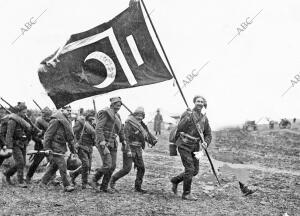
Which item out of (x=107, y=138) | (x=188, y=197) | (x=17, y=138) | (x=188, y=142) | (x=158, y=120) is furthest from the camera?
(x=158, y=120)

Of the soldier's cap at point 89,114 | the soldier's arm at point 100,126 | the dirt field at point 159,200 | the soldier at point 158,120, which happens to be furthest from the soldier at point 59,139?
the soldier at point 158,120

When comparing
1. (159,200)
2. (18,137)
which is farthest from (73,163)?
(159,200)

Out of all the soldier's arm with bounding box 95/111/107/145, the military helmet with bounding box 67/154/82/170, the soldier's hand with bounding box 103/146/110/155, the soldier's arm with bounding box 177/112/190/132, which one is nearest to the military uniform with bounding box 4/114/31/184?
the military helmet with bounding box 67/154/82/170

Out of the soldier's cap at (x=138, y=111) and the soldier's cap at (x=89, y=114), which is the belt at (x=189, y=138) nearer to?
the soldier's cap at (x=138, y=111)

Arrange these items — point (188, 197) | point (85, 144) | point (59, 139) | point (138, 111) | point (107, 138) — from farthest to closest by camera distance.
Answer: point (85, 144) < point (138, 111) < point (107, 138) < point (59, 139) < point (188, 197)

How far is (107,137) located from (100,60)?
1924 millimetres

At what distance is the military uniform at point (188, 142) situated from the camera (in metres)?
8.13

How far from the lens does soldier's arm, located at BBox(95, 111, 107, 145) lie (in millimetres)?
8211

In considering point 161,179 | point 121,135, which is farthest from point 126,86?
point 161,179

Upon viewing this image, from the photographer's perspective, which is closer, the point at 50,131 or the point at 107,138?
the point at 50,131

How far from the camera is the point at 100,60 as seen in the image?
734cm

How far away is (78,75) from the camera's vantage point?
289 inches

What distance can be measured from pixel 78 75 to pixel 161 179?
4.75 m

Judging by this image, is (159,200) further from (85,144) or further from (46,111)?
(46,111)
